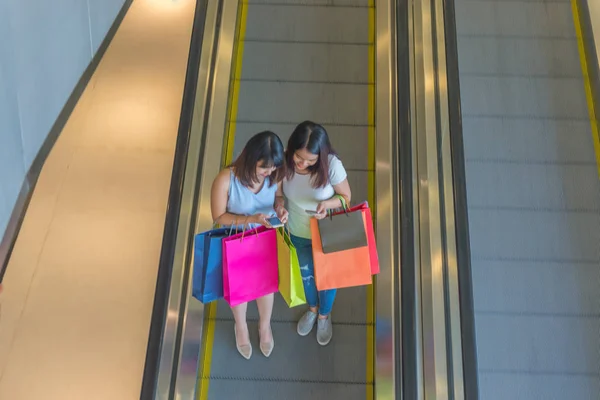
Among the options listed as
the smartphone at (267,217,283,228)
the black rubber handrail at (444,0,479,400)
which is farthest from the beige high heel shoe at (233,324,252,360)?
the black rubber handrail at (444,0,479,400)

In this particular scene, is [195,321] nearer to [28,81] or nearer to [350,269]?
[350,269]

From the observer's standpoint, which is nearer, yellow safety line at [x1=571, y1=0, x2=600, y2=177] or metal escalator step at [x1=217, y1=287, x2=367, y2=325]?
metal escalator step at [x1=217, y1=287, x2=367, y2=325]

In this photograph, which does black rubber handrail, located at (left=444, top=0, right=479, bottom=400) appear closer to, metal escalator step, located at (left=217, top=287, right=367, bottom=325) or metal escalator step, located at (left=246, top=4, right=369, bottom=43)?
metal escalator step, located at (left=217, top=287, right=367, bottom=325)

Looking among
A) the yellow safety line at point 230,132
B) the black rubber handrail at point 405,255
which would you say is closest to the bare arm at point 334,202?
the black rubber handrail at point 405,255

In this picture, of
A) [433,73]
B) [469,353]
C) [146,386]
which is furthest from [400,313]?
[433,73]

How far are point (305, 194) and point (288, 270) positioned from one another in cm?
43

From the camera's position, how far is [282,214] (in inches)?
113

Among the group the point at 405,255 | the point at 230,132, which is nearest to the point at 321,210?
the point at 405,255

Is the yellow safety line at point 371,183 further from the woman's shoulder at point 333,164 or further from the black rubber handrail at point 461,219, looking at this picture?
the woman's shoulder at point 333,164

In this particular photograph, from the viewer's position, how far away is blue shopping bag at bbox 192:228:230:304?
2.88 metres

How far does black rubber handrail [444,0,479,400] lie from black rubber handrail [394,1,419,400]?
0.98 ft

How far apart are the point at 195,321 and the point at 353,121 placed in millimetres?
2108

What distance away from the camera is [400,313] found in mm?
3555

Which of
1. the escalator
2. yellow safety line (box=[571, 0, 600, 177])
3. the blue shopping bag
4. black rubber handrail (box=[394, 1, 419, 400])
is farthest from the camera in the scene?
yellow safety line (box=[571, 0, 600, 177])
